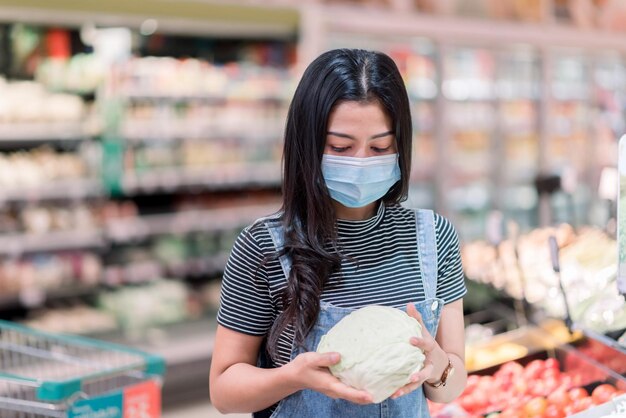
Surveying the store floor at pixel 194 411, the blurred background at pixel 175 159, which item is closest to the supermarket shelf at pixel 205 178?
the blurred background at pixel 175 159

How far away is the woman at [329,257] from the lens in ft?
4.91

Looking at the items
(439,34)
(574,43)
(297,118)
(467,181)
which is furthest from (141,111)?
(574,43)

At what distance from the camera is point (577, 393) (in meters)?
2.55

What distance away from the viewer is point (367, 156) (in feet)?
4.99

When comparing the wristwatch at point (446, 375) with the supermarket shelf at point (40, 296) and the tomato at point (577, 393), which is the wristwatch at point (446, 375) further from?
the supermarket shelf at point (40, 296)

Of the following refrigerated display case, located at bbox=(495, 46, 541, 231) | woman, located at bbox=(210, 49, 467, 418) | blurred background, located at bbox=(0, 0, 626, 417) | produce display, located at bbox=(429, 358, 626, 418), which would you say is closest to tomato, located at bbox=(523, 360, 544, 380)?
produce display, located at bbox=(429, 358, 626, 418)

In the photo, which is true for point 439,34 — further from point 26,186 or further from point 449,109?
point 26,186

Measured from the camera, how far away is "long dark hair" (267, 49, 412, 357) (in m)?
1.49

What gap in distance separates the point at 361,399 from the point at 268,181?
428 centimetres

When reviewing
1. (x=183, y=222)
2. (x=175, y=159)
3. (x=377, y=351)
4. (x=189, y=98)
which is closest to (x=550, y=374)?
(x=377, y=351)

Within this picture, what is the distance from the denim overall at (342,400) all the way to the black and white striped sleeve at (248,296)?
5 cm

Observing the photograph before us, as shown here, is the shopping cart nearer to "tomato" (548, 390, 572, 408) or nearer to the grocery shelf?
"tomato" (548, 390, 572, 408)

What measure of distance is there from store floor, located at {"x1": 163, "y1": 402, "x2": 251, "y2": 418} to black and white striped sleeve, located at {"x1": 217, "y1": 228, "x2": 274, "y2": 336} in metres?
3.16

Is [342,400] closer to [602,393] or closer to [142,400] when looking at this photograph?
[142,400]
